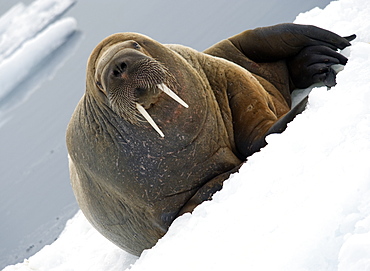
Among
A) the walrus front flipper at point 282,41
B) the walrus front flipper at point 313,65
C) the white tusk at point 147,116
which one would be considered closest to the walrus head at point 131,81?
the white tusk at point 147,116

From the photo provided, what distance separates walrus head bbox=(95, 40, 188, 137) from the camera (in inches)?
141

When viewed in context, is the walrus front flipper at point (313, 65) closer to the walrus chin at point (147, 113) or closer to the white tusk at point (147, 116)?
the walrus chin at point (147, 113)

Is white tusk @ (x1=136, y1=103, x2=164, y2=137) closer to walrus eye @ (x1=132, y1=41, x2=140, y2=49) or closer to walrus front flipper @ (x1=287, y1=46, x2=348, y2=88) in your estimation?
walrus eye @ (x1=132, y1=41, x2=140, y2=49)

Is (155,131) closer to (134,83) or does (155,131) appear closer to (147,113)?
(147,113)

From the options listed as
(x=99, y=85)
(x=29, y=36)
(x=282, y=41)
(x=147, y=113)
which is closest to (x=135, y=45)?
(x=99, y=85)

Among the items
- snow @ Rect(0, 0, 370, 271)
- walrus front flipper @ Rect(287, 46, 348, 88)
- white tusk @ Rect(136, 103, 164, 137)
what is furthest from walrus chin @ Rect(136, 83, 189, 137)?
walrus front flipper @ Rect(287, 46, 348, 88)

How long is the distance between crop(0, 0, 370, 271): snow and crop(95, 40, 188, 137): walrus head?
91 centimetres

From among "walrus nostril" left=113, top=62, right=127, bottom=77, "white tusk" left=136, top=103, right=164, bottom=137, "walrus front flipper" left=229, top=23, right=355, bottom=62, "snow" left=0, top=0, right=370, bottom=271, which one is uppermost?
"walrus nostril" left=113, top=62, right=127, bottom=77

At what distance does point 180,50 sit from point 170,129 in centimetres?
102

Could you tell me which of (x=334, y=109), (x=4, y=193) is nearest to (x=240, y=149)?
(x=334, y=109)

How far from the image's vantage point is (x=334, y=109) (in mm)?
2652

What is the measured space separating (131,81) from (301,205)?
6.16 ft

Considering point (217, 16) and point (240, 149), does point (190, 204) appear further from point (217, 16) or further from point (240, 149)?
point (217, 16)

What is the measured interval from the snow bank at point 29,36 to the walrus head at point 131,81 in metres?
14.1
